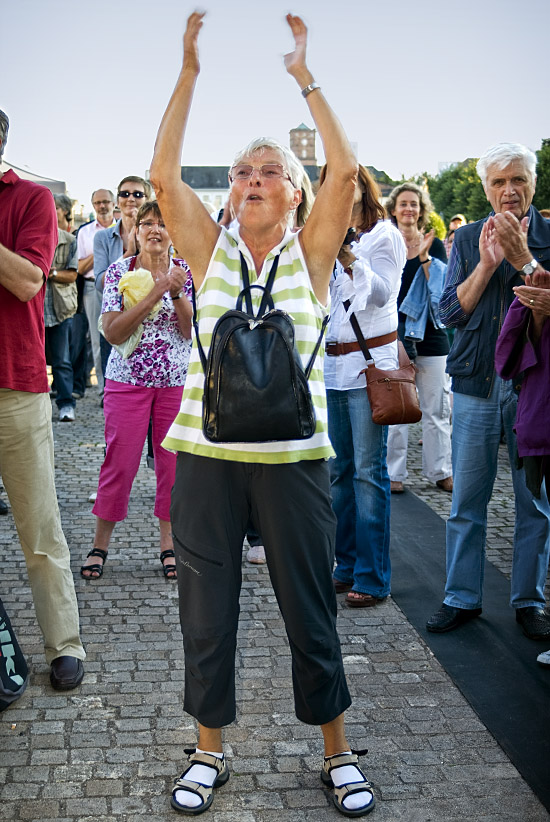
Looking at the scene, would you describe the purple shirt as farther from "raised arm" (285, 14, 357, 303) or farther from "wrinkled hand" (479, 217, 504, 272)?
"raised arm" (285, 14, 357, 303)

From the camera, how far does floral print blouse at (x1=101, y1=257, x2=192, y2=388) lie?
16.8ft

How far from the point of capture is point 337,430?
16.5ft

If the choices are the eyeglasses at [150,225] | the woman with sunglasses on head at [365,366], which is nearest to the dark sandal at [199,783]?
the woman with sunglasses on head at [365,366]

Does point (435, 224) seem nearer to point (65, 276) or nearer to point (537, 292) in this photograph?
point (65, 276)

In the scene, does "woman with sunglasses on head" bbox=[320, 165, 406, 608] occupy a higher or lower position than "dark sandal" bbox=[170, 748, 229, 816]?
higher

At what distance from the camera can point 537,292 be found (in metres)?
3.85

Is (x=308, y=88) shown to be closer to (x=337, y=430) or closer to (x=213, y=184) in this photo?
(x=337, y=430)

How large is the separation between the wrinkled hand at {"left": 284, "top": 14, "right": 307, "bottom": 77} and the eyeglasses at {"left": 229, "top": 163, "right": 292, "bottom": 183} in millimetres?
305

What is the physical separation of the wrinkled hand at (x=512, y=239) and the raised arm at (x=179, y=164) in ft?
5.33

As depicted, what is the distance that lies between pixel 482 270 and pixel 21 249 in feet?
7.06

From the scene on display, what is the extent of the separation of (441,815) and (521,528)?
6.41 ft

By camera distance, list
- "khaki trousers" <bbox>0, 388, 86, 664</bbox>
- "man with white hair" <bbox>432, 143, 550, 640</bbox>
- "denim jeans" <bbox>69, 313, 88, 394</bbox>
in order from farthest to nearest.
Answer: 1. "denim jeans" <bbox>69, 313, 88, 394</bbox>
2. "man with white hair" <bbox>432, 143, 550, 640</bbox>
3. "khaki trousers" <bbox>0, 388, 86, 664</bbox>

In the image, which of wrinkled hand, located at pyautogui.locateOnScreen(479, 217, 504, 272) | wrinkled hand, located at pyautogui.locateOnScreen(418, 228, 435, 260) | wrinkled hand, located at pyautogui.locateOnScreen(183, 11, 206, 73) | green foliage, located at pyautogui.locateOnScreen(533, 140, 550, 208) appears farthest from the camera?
green foliage, located at pyautogui.locateOnScreen(533, 140, 550, 208)

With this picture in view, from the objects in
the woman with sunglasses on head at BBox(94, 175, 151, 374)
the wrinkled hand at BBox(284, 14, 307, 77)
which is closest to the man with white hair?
the wrinkled hand at BBox(284, 14, 307, 77)
